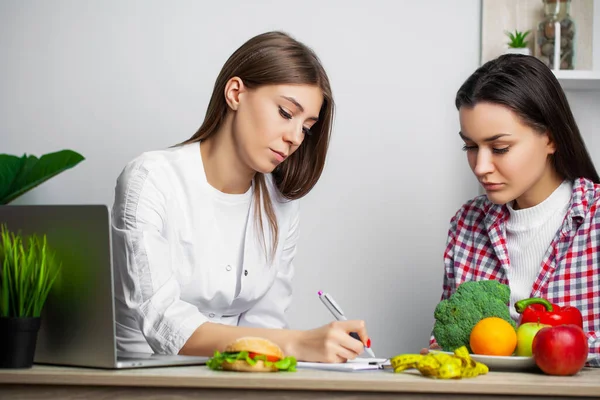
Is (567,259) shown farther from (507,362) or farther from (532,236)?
(507,362)

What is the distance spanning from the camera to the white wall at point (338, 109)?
9.49 feet

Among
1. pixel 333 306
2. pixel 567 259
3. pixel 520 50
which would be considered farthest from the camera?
pixel 520 50

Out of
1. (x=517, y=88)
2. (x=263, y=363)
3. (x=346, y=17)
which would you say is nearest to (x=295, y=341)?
(x=263, y=363)

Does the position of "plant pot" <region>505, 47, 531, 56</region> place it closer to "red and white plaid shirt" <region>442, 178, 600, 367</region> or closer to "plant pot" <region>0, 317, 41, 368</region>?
"red and white plaid shirt" <region>442, 178, 600, 367</region>

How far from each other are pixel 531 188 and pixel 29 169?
168 centimetres

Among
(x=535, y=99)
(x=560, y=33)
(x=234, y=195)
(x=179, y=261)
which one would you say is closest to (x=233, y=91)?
(x=234, y=195)

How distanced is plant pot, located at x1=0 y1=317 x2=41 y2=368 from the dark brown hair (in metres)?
1.36

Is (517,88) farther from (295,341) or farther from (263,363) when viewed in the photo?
(263,363)

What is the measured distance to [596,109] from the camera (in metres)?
2.83

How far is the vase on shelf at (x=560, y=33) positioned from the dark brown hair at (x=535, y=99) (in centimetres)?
53

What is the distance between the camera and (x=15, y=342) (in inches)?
50.8

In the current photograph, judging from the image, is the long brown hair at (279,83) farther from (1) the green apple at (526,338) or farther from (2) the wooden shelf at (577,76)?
(2) the wooden shelf at (577,76)

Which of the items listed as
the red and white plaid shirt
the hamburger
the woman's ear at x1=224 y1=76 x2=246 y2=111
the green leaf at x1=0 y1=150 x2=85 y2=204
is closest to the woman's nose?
the red and white plaid shirt

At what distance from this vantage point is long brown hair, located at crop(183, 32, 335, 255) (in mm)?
1963
